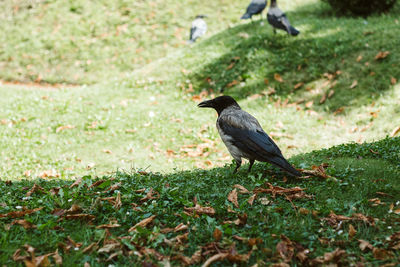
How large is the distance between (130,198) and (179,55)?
36.1ft

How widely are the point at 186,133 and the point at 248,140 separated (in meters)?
4.78

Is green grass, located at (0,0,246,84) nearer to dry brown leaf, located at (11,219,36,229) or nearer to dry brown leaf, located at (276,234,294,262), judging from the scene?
dry brown leaf, located at (11,219,36,229)

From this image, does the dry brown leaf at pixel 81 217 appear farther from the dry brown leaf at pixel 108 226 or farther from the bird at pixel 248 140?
the bird at pixel 248 140

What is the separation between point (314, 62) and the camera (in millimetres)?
11945

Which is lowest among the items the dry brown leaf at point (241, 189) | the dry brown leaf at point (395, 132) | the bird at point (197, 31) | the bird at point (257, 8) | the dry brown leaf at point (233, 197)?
the dry brown leaf at point (395, 132)

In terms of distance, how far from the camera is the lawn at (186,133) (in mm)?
3777

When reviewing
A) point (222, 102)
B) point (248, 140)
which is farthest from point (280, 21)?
point (248, 140)

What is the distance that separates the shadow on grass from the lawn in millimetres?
52

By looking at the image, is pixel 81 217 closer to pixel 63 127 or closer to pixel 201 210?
pixel 201 210

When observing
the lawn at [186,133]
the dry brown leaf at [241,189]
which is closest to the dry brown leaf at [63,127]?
the lawn at [186,133]

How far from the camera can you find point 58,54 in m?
17.7

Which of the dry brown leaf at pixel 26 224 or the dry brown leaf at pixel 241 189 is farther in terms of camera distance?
the dry brown leaf at pixel 241 189

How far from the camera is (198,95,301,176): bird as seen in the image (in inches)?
203

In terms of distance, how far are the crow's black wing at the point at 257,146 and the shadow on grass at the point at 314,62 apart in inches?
220
